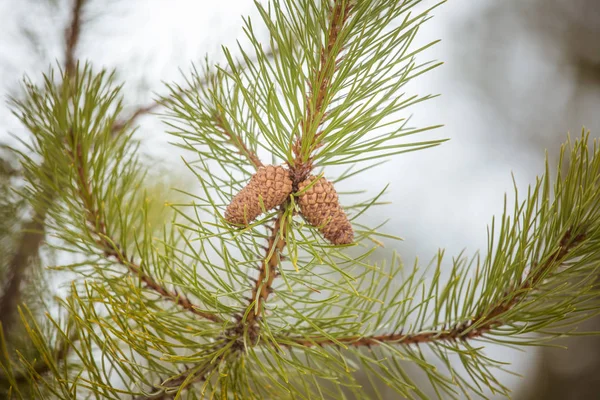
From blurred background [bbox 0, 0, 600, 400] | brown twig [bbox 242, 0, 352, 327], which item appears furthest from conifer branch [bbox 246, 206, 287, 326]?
blurred background [bbox 0, 0, 600, 400]

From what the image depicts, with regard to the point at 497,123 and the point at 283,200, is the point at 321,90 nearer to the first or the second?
the point at 283,200

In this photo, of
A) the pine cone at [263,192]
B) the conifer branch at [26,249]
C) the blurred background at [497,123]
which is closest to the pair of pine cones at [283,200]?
the pine cone at [263,192]

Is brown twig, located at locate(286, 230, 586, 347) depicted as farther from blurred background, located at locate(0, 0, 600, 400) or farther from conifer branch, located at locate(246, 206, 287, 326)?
blurred background, located at locate(0, 0, 600, 400)

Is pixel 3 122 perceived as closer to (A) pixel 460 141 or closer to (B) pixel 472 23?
(A) pixel 460 141

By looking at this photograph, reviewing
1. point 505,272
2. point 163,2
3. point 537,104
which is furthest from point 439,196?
point 505,272

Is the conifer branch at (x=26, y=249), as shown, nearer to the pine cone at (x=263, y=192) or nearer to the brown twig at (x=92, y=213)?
the brown twig at (x=92, y=213)

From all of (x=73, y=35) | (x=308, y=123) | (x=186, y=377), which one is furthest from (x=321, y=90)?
(x=73, y=35)
